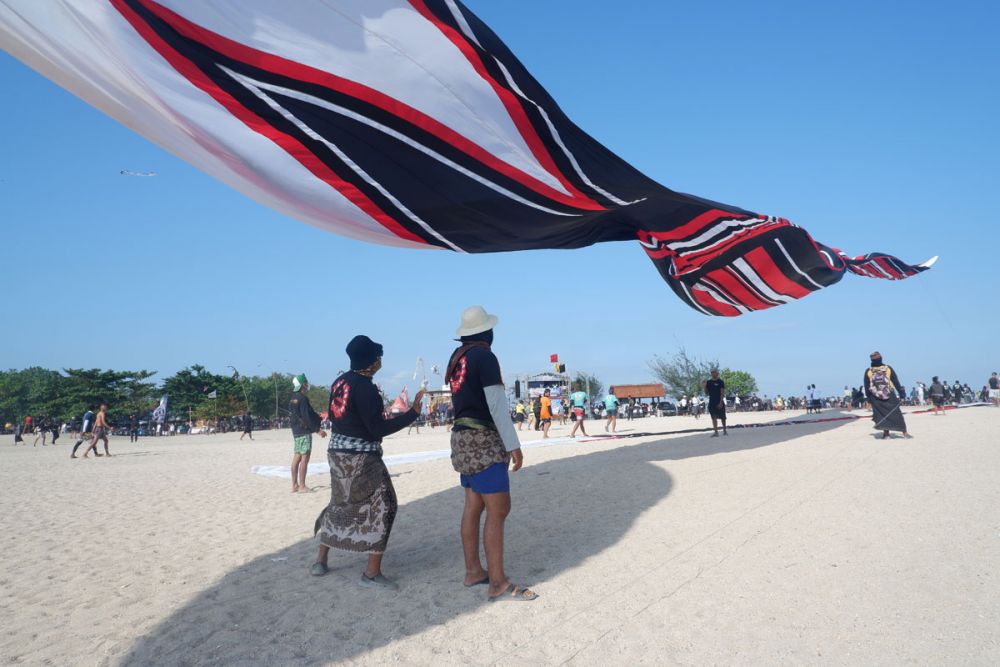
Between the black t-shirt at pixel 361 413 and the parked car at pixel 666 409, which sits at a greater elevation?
the parked car at pixel 666 409

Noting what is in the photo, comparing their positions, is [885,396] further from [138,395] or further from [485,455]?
[138,395]

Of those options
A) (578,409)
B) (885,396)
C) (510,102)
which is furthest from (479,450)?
(578,409)

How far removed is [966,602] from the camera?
324cm

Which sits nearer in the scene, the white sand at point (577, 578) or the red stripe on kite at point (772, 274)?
the white sand at point (577, 578)

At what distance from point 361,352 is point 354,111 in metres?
2.75

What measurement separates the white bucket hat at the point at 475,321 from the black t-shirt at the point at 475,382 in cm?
19

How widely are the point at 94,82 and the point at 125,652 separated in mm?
4149

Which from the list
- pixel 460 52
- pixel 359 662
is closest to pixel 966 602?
pixel 359 662

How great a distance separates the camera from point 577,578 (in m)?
4.06

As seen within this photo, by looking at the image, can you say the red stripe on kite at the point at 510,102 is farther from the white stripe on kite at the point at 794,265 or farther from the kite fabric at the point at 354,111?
the white stripe on kite at the point at 794,265

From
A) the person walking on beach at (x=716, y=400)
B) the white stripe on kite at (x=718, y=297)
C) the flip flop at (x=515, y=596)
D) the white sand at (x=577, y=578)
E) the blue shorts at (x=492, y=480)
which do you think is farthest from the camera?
the person walking on beach at (x=716, y=400)

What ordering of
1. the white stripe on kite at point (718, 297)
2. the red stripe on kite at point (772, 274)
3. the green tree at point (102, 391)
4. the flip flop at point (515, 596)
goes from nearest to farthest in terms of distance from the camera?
1. the flip flop at point (515, 596)
2. the red stripe on kite at point (772, 274)
3. the white stripe on kite at point (718, 297)
4. the green tree at point (102, 391)

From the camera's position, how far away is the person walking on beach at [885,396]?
11047mm

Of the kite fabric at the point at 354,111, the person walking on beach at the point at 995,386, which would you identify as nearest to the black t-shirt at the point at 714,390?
the kite fabric at the point at 354,111
